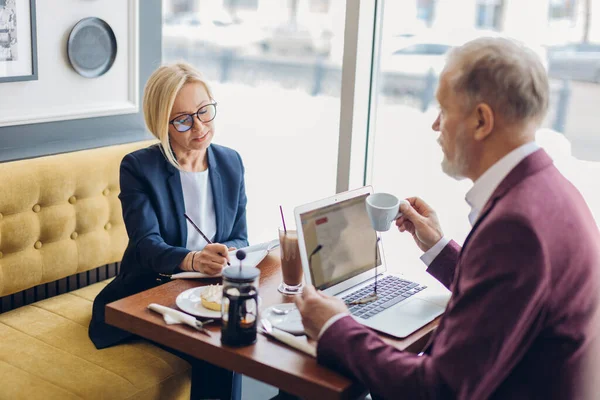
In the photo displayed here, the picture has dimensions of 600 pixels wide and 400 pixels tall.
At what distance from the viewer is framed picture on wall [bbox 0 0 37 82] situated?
2.41m

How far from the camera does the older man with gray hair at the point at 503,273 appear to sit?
1298 mm

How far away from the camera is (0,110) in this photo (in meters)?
2.48

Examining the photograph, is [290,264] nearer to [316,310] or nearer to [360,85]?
[316,310]

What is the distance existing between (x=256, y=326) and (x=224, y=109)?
1964 millimetres

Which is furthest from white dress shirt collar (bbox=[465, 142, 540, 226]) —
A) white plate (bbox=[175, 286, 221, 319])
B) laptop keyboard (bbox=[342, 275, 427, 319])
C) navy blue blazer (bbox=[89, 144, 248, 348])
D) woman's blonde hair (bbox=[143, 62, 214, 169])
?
woman's blonde hair (bbox=[143, 62, 214, 169])

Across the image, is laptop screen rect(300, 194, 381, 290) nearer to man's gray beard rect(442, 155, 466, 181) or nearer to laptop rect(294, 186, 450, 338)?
laptop rect(294, 186, 450, 338)

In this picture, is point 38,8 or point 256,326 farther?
point 38,8

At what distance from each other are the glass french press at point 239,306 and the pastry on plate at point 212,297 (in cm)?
16

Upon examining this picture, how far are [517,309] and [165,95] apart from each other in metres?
1.35

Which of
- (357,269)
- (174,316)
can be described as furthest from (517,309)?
(174,316)

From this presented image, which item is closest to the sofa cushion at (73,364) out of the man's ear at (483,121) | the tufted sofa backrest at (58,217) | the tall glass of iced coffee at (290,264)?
the tufted sofa backrest at (58,217)

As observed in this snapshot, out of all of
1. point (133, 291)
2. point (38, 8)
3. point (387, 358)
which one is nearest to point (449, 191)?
point (133, 291)

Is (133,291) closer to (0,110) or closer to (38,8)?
(0,110)

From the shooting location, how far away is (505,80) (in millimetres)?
1407
